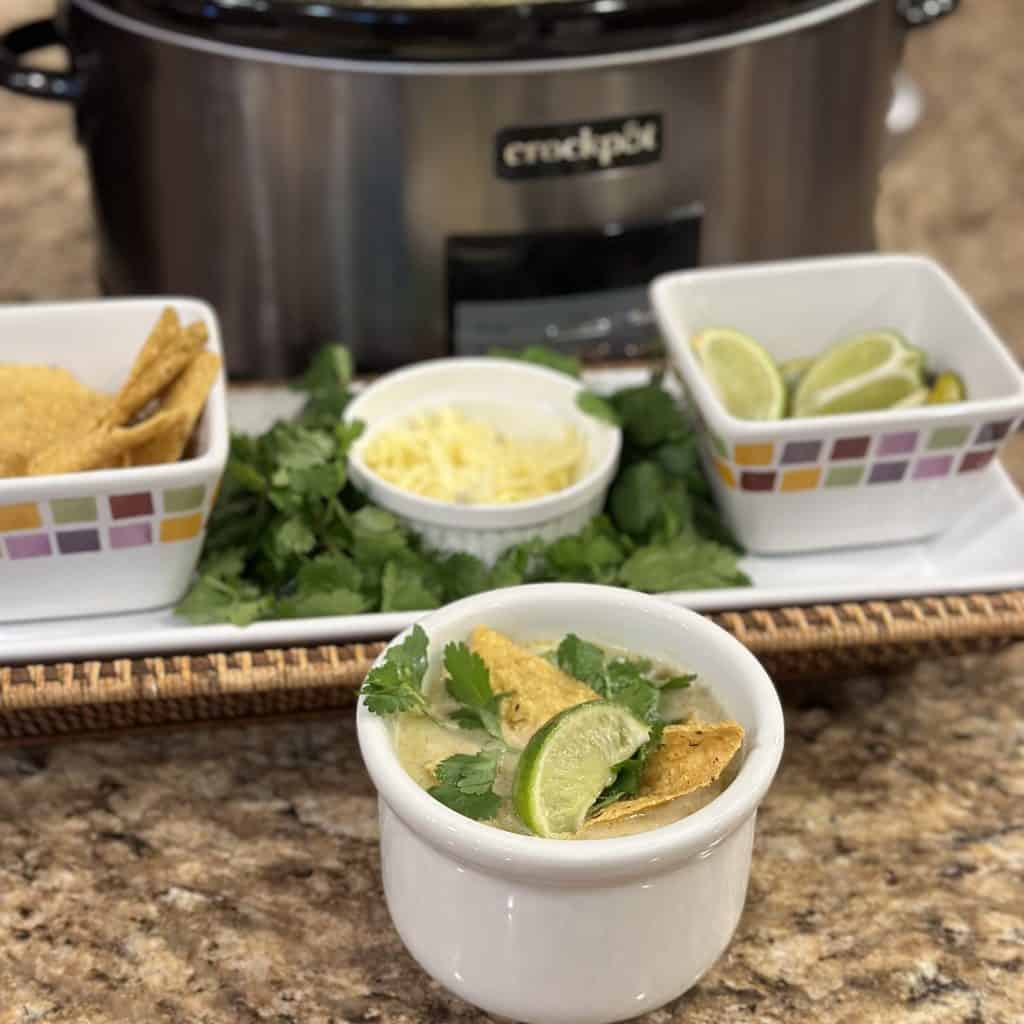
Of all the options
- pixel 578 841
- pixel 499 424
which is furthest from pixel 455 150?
pixel 578 841

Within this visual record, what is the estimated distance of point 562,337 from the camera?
1.26m

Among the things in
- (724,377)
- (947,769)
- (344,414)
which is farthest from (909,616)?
(344,414)

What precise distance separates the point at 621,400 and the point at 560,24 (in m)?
0.28

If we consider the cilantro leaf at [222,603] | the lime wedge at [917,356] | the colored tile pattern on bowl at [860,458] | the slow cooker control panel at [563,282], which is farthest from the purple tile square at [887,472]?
the cilantro leaf at [222,603]

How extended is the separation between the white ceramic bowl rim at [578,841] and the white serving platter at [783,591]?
0.19 meters

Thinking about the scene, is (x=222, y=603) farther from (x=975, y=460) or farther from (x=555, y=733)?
(x=975, y=460)

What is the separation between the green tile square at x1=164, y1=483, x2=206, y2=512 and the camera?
0.92m

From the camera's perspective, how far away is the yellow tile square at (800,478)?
1017 mm

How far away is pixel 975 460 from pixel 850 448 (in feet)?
0.32

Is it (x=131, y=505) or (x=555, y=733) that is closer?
(x=555, y=733)

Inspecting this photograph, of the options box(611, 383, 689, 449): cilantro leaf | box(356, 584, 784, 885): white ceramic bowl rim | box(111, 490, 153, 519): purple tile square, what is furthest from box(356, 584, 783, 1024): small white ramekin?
box(611, 383, 689, 449): cilantro leaf

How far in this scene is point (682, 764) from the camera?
715mm

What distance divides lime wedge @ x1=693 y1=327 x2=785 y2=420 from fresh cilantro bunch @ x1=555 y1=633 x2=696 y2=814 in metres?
0.33

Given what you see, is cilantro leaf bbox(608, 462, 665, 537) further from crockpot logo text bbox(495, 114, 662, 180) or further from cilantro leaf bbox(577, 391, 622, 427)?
crockpot logo text bbox(495, 114, 662, 180)
